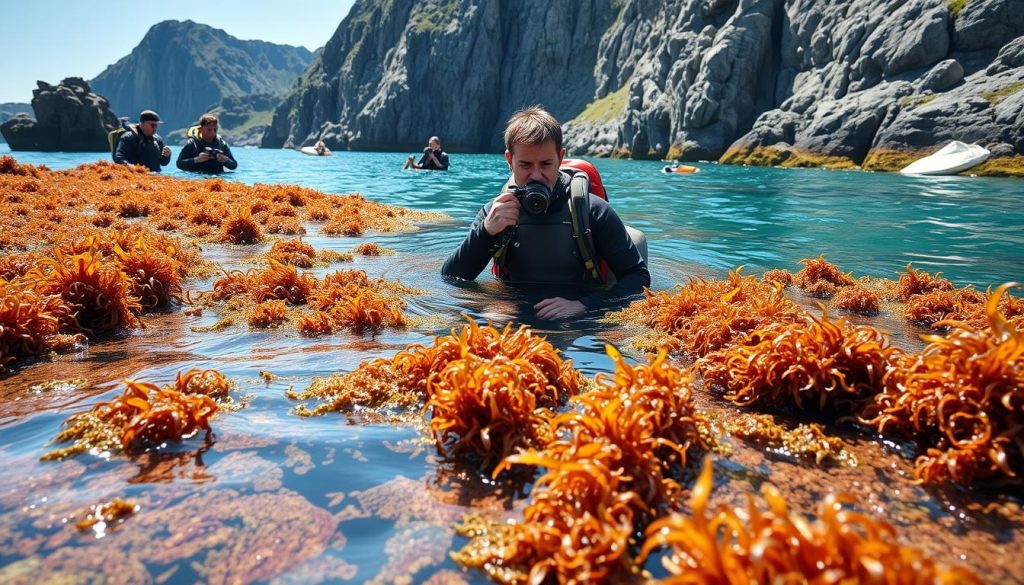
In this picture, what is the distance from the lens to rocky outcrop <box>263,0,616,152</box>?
126 m

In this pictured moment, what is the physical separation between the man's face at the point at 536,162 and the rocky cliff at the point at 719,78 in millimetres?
41647

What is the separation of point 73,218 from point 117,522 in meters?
12.4

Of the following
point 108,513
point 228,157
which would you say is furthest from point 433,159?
point 108,513

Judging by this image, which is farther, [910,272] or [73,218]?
[73,218]

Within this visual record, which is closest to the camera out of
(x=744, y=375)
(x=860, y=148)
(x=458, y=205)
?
(x=744, y=375)

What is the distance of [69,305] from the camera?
5.36 meters

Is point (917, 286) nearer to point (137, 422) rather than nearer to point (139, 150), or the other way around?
point (137, 422)

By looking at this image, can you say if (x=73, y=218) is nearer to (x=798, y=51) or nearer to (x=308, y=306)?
(x=308, y=306)

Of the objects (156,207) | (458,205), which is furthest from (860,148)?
(156,207)

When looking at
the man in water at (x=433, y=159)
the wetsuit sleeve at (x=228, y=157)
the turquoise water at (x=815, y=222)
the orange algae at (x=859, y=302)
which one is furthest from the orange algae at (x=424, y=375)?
the man in water at (x=433, y=159)

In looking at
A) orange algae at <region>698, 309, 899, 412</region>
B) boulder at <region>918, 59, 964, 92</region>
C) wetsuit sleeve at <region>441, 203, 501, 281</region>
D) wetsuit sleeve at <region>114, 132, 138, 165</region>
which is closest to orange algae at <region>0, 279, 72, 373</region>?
wetsuit sleeve at <region>441, 203, 501, 281</region>

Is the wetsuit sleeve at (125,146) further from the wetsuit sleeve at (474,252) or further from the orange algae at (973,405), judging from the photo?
the orange algae at (973,405)

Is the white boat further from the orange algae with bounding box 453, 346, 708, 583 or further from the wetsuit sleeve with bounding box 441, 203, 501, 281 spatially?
the orange algae with bounding box 453, 346, 708, 583

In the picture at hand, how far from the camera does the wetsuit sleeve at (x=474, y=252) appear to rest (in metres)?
7.29
